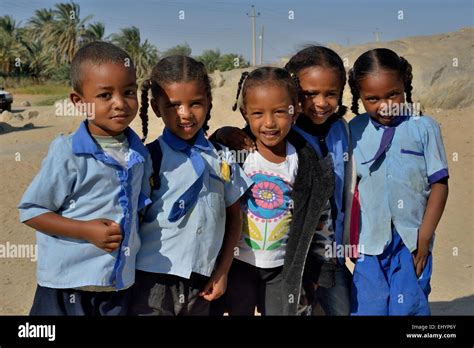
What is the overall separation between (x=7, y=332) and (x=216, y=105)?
32.5 ft

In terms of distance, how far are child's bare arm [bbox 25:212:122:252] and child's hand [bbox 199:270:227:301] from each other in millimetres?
505

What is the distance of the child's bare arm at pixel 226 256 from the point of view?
8.36 ft

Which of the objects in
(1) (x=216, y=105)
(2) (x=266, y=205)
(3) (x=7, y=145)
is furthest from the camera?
(1) (x=216, y=105)

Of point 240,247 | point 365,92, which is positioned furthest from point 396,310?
point 365,92

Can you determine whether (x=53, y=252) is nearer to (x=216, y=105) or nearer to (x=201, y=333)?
(x=201, y=333)

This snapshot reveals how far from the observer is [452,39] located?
1411cm

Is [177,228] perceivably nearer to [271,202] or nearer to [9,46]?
[271,202]

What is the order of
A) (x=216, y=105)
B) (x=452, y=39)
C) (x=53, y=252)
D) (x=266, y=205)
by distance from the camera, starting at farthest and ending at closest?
1. (x=452, y=39)
2. (x=216, y=105)
3. (x=266, y=205)
4. (x=53, y=252)

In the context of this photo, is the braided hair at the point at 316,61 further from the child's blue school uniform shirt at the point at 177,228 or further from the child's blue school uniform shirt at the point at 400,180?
the child's blue school uniform shirt at the point at 177,228

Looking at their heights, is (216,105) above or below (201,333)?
above

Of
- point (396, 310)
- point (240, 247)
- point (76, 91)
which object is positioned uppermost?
point (76, 91)

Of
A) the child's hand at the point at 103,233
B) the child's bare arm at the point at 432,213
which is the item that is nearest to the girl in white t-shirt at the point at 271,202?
the child's bare arm at the point at 432,213

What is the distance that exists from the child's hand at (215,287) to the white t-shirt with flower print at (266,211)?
17 centimetres

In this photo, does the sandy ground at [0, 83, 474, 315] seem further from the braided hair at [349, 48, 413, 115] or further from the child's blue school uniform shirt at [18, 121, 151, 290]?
the child's blue school uniform shirt at [18, 121, 151, 290]
